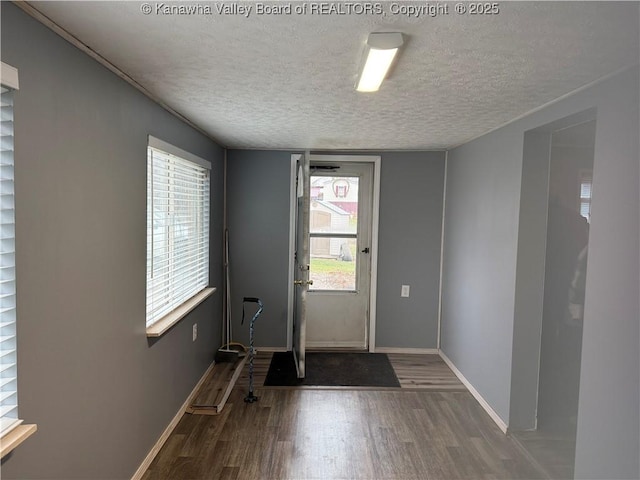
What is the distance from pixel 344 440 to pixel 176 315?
140 centimetres

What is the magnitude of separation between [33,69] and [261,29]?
2.51 feet

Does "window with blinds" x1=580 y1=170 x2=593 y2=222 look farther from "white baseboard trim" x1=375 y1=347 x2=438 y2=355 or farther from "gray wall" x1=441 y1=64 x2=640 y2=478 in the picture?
"white baseboard trim" x1=375 y1=347 x2=438 y2=355

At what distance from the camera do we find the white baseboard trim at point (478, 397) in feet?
9.55

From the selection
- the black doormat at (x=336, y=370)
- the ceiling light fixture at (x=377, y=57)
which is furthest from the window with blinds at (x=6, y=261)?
the black doormat at (x=336, y=370)

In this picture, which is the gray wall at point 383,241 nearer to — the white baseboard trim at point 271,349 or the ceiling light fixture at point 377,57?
the white baseboard trim at point 271,349

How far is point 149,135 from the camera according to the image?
2336 millimetres

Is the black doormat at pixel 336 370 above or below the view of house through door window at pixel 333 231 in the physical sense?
below

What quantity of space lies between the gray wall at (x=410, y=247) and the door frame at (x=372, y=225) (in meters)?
0.05

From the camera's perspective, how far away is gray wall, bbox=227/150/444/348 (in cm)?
432

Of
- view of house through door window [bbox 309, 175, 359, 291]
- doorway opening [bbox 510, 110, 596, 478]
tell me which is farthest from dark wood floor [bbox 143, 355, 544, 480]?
view of house through door window [bbox 309, 175, 359, 291]

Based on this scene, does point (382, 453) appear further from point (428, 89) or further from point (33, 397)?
point (428, 89)

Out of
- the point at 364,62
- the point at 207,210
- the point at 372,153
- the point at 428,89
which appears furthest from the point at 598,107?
the point at 207,210

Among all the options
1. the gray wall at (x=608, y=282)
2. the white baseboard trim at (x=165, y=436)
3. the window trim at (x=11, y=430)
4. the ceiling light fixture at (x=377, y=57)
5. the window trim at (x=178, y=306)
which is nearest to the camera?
the window trim at (x=11, y=430)

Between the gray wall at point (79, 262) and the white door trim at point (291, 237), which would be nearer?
the gray wall at point (79, 262)
